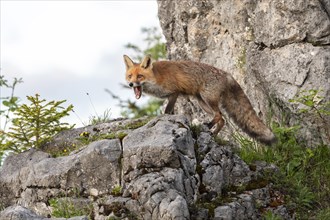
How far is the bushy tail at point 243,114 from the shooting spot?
1180 cm

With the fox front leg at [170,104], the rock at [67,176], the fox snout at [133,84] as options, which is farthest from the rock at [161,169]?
the fox snout at [133,84]

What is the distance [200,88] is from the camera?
11797mm

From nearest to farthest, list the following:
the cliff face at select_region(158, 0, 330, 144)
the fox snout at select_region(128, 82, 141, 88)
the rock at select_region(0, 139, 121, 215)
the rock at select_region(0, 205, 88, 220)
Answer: the rock at select_region(0, 205, 88, 220) → the rock at select_region(0, 139, 121, 215) → the fox snout at select_region(128, 82, 141, 88) → the cliff face at select_region(158, 0, 330, 144)

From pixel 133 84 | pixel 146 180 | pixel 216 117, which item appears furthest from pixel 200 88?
pixel 146 180

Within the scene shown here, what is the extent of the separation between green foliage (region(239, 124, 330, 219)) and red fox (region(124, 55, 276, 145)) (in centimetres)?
35

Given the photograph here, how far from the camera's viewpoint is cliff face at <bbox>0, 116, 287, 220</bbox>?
29.9 ft

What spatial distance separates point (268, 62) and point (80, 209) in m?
5.11

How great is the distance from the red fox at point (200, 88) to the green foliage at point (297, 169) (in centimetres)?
A: 35

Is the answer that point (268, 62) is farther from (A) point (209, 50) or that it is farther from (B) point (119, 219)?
(B) point (119, 219)

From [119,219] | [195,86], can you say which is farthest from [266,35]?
[119,219]

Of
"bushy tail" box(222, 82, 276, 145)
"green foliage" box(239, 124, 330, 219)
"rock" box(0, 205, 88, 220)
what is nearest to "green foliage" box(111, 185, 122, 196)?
"rock" box(0, 205, 88, 220)

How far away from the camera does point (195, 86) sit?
11.8 m

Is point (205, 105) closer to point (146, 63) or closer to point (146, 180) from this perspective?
point (146, 63)

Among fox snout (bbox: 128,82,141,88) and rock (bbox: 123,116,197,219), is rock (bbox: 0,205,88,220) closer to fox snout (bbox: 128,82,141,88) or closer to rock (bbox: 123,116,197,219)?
rock (bbox: 123,116,197,219)
